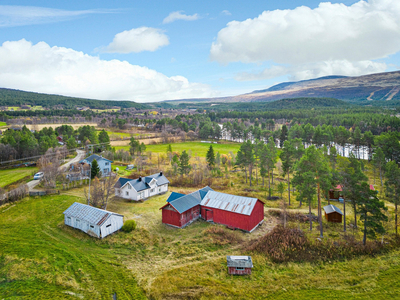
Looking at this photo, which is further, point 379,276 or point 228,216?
point 228,216

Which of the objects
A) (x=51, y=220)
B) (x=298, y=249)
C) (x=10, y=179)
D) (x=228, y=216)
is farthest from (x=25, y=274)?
(x=10, y=179)

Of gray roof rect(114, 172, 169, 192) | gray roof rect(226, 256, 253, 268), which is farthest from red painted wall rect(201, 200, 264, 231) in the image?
gray roof rect(114, 172, 169, 192)

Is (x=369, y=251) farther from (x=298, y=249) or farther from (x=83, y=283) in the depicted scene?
(x=83, y=283)

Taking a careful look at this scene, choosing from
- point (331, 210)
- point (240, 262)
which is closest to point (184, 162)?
point (331, 210)

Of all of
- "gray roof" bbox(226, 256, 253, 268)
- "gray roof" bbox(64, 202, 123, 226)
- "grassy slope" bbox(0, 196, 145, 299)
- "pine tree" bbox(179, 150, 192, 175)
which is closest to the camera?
"grassy slope" bbox(0, 196, 145, 299)

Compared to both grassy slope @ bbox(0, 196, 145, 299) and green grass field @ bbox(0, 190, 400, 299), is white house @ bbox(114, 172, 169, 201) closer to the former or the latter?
grassy slope @ bbox(0, 196, 145, 299)

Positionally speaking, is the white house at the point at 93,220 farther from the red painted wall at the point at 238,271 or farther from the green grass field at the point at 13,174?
the green grass field at the point at 13,174
